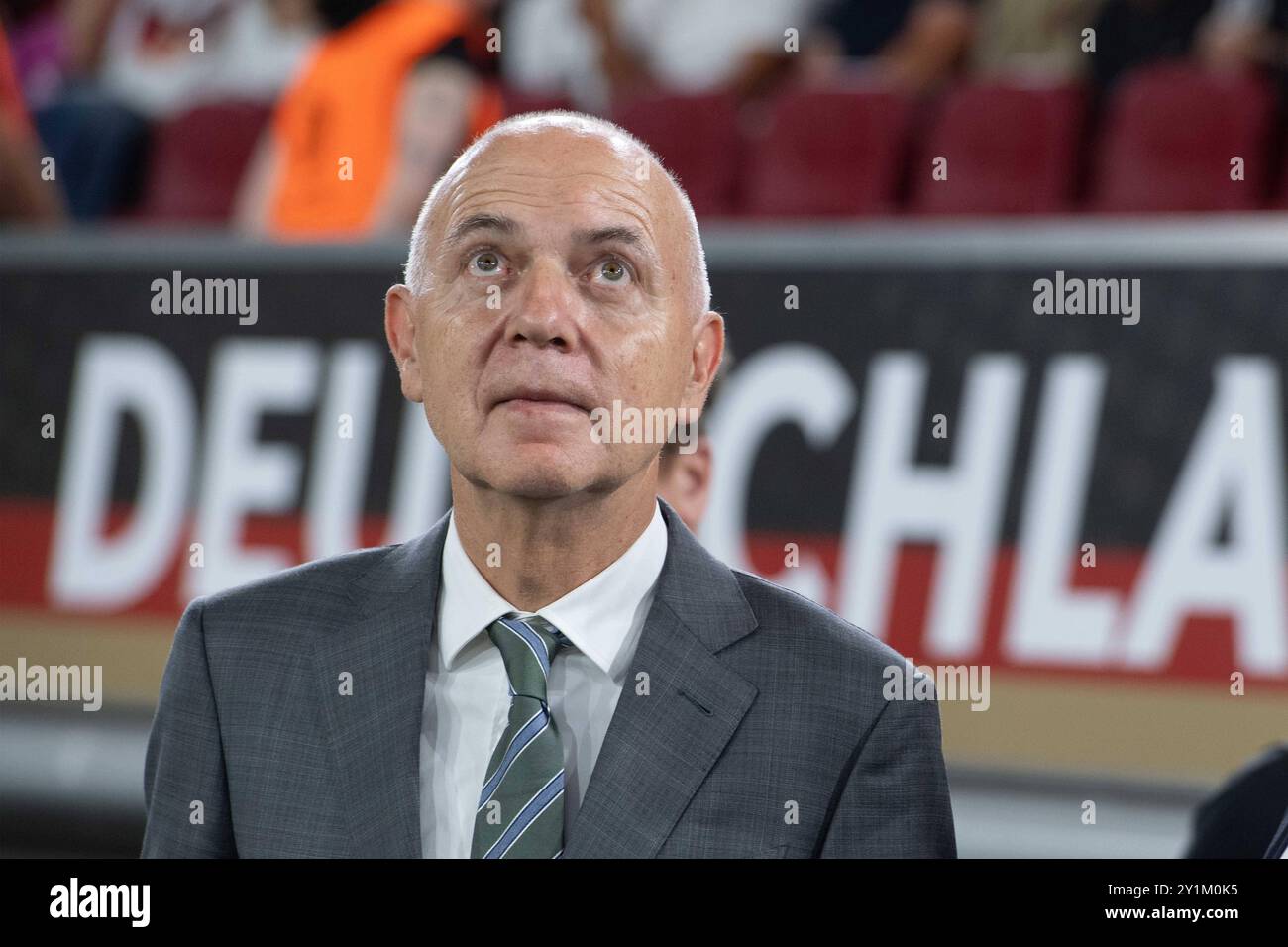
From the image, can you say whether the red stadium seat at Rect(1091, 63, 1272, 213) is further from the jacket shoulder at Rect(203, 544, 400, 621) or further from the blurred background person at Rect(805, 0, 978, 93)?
the jacket shoulder at Rect(203, 544, 400, 621)

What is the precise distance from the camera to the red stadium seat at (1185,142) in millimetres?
3154

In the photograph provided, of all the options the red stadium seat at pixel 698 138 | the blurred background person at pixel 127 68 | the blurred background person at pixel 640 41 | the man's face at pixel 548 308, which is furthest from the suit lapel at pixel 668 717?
the blurred background person at pixel 127 68

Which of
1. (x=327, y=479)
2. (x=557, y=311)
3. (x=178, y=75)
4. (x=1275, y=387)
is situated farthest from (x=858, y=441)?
(x=178, y=75)

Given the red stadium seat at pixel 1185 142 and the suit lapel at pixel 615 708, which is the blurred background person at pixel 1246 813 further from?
the red stadium seat at pixel 1185 142

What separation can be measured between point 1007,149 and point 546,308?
2500 millimetres

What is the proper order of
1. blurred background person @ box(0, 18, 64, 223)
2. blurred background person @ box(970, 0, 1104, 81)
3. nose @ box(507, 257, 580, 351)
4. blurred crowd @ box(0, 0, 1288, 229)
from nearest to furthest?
nose @ box(507, 257, 580, 351) < blurred crowd @ box(0, 0, 1288, 229) < blurred background person @ box(0, 18, 64, 223) < blurred background person @ box(970, 0, 1104, 81)

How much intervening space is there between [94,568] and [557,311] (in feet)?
7.74

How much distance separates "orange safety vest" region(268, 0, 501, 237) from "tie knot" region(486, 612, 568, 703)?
1.92m

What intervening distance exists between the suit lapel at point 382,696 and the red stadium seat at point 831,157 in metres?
2.45

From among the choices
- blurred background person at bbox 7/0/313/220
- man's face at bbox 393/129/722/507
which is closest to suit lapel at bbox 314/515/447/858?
man's face at bbox 393/129/722/507

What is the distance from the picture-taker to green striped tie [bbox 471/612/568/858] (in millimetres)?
1060

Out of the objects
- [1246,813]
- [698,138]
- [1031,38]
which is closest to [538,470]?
[1246,813]

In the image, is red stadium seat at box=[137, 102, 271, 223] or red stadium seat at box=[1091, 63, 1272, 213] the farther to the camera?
red stadium seat at box=[137, 102, 271, 223]
